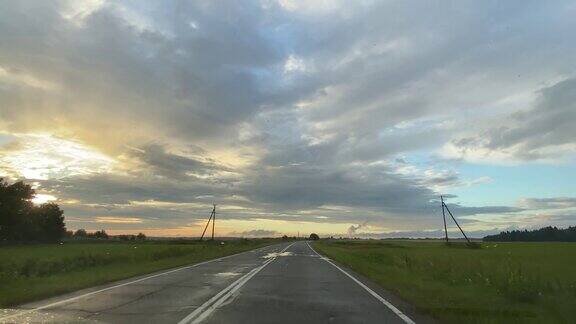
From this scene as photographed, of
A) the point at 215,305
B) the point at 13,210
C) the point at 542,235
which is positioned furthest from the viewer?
the point at 542,235

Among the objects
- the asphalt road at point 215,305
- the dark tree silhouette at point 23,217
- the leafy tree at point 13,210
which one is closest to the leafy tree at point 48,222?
the dark tree silhouette at point 23,217

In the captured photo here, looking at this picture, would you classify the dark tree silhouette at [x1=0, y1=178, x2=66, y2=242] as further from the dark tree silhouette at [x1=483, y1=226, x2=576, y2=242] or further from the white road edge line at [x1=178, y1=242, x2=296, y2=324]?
the dark tree silhouette at [x1=483, y1=226, x2=576, y2=242]

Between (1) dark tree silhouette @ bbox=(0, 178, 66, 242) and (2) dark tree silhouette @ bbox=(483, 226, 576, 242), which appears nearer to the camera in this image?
(1) dark tree silhouette @ bbox=(0, 178, 66, 242)

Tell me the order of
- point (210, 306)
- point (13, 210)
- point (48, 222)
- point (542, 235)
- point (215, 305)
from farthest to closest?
point (542, 235) → point (48, 222) → point (13, 210) → point (215, 305) → point (210, 306)

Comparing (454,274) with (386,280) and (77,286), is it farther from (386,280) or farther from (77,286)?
(77,286)

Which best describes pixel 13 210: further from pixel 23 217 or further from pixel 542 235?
pixel 542 235

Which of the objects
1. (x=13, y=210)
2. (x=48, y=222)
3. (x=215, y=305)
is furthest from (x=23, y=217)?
(x=215, y=305)

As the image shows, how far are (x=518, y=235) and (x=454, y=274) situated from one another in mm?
167304

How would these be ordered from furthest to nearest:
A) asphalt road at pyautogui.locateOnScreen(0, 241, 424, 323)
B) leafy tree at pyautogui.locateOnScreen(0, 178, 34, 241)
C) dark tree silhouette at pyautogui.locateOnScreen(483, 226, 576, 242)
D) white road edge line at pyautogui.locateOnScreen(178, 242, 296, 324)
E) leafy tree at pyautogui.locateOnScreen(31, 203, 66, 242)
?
1. dark tree silhouette at pyautogui.locateOnScreen(483, 226, 576, 242)
2. leafy tree at pyautogui.locateOnScreen(31, 203, 66, 242)
3. leafy tree at pyautogui.locateOnScreen(0, 178, 34, 241)
4. asphalt road at pyautogui.locateOnScreen(0, 241, 424, 323)
5. white road edge line at pyautogui.locateOnScreen(178, 242, 296, 324)

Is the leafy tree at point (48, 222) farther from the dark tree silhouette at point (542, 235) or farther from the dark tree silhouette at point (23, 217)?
the dark tree silhouette at point (542, 235)

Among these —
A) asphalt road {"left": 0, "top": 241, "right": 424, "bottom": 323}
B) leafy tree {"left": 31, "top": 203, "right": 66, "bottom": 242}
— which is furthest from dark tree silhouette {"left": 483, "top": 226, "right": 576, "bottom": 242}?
asphalt road {"left": 0, "top": 241, "right": 424, "bottom": 323}

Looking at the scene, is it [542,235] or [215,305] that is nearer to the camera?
[215,305]

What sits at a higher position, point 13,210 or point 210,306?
point 13,210

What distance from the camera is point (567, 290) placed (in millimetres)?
16016
